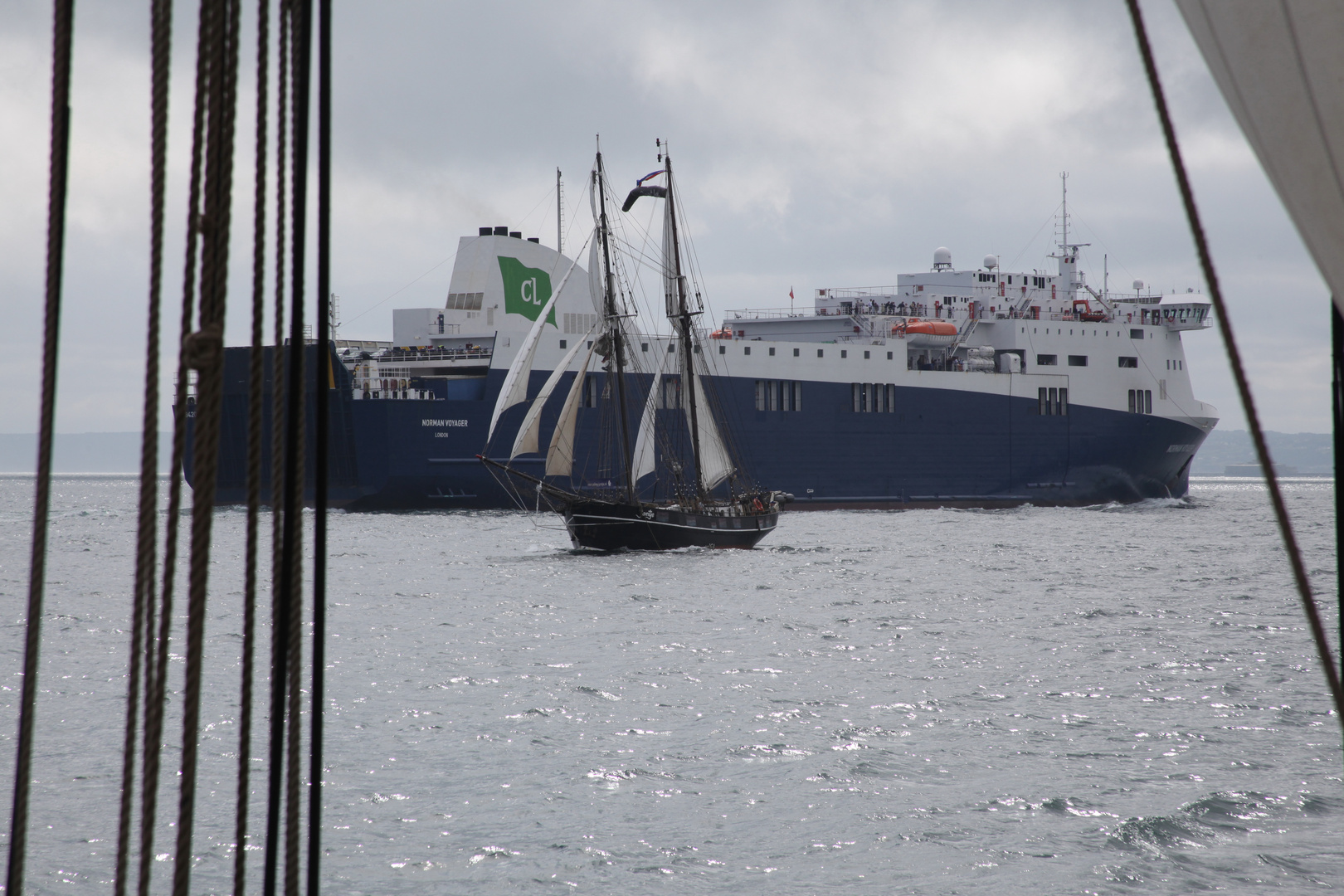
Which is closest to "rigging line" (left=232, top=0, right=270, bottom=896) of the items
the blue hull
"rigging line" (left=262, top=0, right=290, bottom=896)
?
"rigging line" (left=262, top=0, right=290, bottom=896)

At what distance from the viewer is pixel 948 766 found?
33.0 ft

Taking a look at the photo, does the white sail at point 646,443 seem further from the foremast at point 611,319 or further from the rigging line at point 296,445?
the rigging line at point 296,445

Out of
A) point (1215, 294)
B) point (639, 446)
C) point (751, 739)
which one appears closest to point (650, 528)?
point (639, 446)

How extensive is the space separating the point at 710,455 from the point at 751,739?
20.0 meters

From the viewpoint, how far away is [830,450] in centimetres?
4403

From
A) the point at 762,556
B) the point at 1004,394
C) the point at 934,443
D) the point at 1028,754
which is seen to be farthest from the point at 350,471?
the point at 1028,754

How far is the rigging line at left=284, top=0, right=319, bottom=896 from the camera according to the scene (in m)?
3.15

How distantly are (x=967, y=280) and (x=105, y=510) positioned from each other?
47759mm

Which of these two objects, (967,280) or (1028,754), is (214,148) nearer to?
(1028,754)

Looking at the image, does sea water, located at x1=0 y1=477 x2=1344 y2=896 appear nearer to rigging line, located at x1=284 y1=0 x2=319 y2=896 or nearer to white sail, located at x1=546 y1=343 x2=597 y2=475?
rigging line, located at x1=284 y1=0 x2=319 y2=896

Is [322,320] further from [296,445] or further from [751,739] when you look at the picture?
[751,739]

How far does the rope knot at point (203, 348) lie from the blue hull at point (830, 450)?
33868 mm

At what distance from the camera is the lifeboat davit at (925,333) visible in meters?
46.9

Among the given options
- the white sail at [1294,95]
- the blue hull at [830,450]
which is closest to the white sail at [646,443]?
the blue hull at [830,450]
